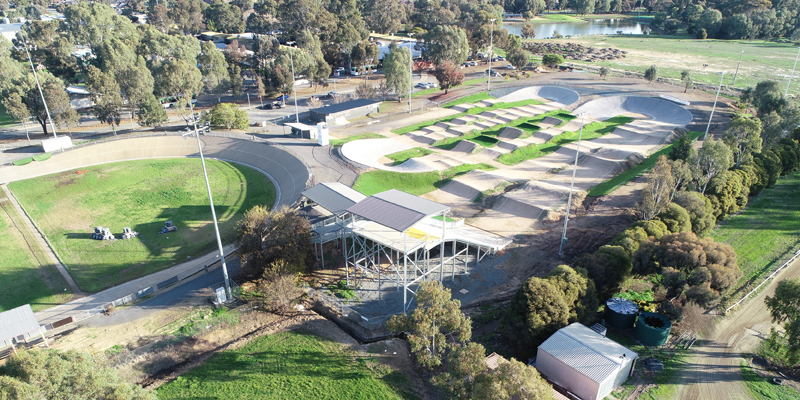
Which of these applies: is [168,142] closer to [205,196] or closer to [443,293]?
[205,196]

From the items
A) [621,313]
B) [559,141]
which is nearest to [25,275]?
[621,313]

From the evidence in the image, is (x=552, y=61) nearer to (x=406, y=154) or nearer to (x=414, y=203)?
(x=406, y=154)

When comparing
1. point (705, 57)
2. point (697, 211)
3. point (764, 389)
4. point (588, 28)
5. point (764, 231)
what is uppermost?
point (588, 28)

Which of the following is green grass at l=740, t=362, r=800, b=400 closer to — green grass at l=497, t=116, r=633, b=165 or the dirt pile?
green grass at l=497, t=116, r=633, b=165

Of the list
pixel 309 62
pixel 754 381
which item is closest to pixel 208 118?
pixel 309 62

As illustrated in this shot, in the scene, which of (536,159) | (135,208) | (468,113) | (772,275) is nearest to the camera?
(772,275)

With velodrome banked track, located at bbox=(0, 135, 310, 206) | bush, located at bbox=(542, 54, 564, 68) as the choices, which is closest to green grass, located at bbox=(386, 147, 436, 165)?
velodrome banked track, located at bbox=(0, 135, 310, 206)
